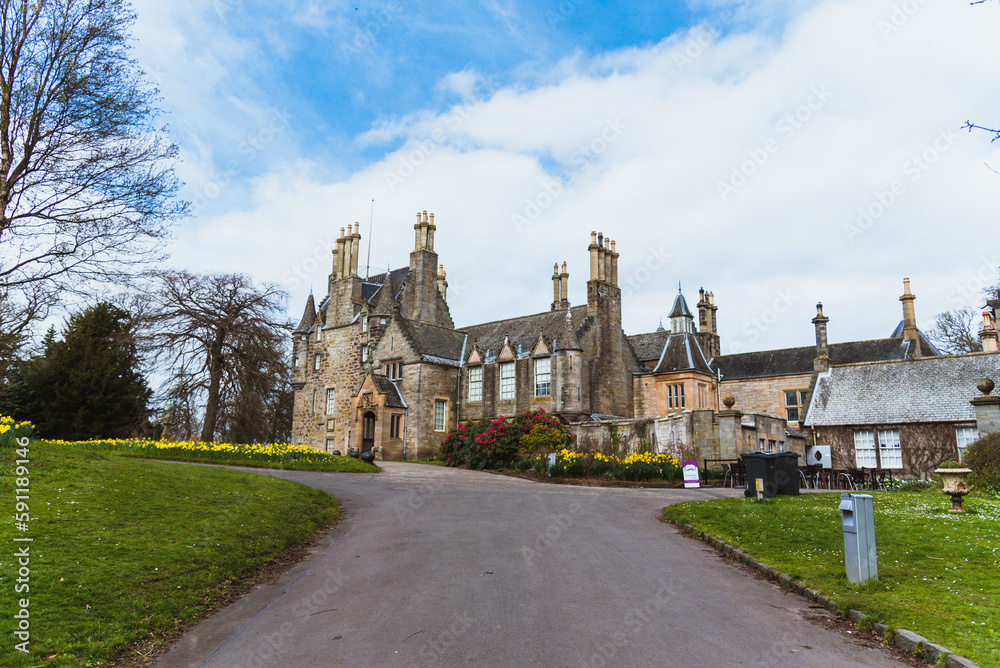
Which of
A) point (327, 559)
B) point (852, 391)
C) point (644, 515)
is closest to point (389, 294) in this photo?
point (852, 391)

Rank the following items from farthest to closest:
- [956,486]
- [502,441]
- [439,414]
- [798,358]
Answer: [798,358] → [439,414] → [502,441] → [956,486]

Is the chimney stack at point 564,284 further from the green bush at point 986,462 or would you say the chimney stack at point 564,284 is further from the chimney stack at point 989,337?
the green bush at point 986,462

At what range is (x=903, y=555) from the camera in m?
9.56

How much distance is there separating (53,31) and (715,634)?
58.3 ft

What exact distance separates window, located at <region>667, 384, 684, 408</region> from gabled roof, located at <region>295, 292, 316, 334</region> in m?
25.2

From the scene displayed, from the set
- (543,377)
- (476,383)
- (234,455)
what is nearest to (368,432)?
(476,383)

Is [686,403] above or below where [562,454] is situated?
above

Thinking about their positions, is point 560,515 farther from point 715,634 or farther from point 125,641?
point 125,641

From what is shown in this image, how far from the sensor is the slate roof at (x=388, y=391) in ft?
122

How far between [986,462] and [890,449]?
1222cm

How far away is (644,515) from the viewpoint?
14930 mm

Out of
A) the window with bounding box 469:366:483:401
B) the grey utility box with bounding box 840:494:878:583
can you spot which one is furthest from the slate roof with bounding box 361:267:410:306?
the grey utility box with bounding box 840:494:878:583

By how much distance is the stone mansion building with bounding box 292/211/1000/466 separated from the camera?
36.2m

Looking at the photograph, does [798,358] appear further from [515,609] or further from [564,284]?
[515,609]
